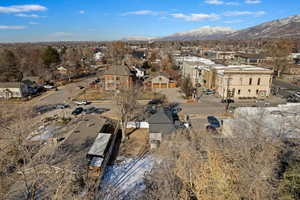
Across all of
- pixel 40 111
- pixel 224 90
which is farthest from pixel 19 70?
pixel 224 90

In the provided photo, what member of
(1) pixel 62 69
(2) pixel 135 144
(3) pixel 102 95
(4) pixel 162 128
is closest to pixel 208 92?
(3) pixel 102 95

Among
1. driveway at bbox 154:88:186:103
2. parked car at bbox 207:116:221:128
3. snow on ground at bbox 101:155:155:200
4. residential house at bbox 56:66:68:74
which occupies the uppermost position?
residential house at bbox 56:66:68:74

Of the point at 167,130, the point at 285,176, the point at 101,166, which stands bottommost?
the point at 101,166

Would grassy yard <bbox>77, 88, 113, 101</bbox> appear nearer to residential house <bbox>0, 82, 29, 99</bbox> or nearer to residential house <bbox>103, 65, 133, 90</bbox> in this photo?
residential house <bbox>103, 65, 133, 90</bbox>

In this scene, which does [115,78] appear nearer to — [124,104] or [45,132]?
[45,132]

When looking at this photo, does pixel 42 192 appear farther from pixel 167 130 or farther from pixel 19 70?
pixel 19 70

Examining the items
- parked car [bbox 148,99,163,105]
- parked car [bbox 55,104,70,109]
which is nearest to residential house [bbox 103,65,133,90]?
parked car [bbox 148,99,163,105]
